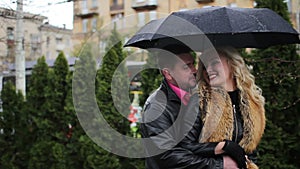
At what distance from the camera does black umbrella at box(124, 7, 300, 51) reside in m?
2.76

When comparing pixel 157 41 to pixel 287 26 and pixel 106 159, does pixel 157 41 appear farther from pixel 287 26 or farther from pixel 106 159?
pixel 106 159

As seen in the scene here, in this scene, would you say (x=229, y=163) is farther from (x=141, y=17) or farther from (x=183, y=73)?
(x=141, y=17)

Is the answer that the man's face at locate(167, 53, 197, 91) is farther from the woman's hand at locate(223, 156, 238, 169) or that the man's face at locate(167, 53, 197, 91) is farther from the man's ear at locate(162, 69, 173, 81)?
the woman's hand at locate(223, 156, 238, 169)

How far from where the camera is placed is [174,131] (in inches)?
97.7

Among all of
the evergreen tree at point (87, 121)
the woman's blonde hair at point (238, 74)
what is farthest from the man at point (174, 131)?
the evergreen tree at point (87, 121)

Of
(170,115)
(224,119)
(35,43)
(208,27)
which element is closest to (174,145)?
(170,115)

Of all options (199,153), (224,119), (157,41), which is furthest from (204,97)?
(157,41)

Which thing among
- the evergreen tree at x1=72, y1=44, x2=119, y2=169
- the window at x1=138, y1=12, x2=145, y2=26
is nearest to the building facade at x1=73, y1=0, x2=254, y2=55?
the evergreen tree at x1=72, y1=44, x2=119, y2=169

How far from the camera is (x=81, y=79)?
7.42 metres

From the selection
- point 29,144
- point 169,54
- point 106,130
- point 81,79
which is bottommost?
point 29,144

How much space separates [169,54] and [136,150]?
4120 millimetres

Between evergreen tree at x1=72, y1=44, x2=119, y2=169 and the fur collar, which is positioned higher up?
the fur collar

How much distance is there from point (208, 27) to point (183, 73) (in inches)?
14.0

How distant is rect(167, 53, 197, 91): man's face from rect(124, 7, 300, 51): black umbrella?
0.16 meters
